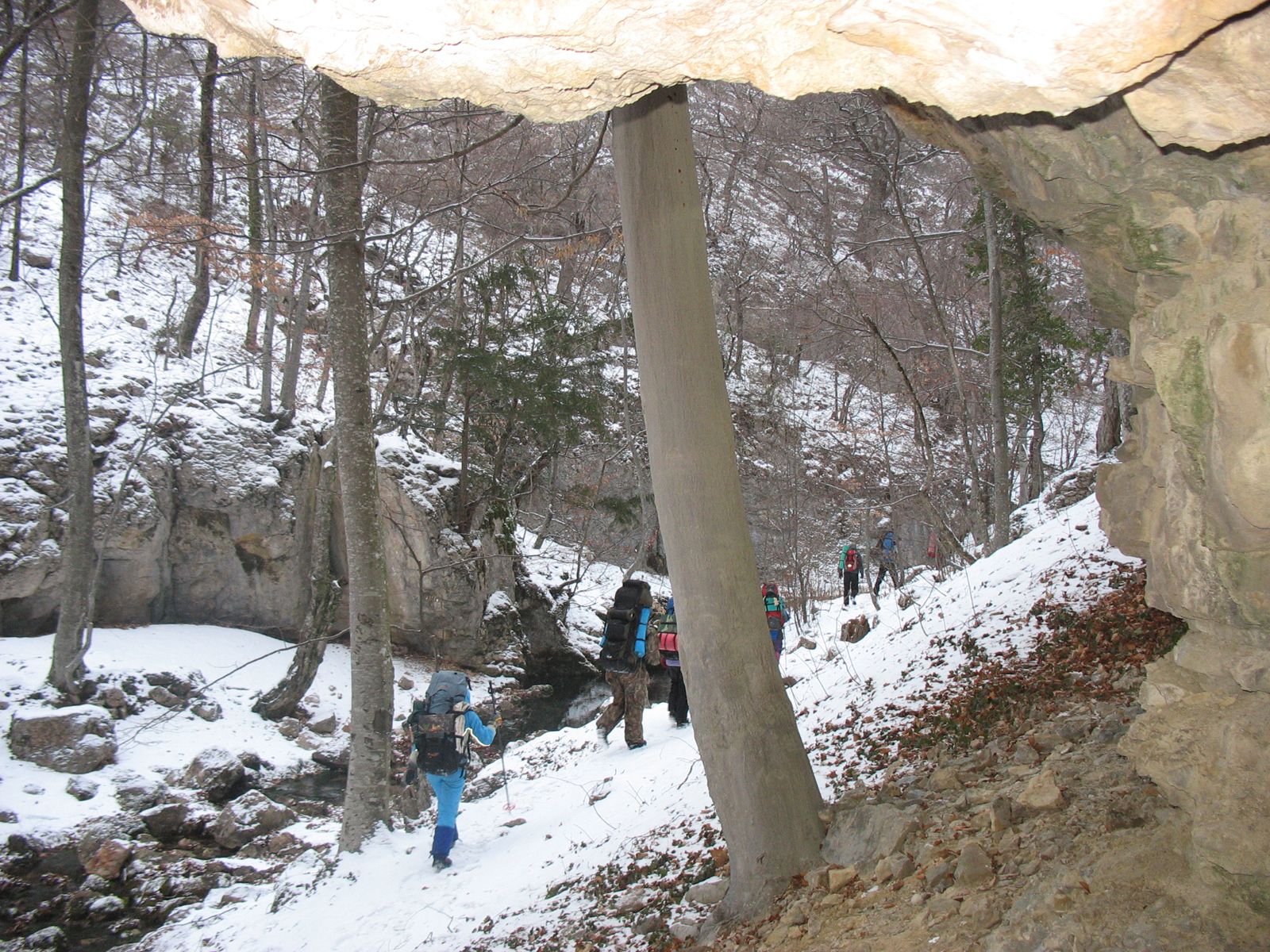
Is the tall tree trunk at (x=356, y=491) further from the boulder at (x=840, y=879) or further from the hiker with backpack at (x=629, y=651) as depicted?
the boulder at (x=840, y=879)

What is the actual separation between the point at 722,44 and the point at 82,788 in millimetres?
10925

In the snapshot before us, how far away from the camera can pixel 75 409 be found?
1055 cm

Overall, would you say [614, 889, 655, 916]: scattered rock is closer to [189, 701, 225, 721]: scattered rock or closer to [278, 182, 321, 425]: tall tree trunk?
[189, 701, 225, 721]: scattered rock

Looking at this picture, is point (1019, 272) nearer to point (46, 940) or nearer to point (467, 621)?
point (467, 621)

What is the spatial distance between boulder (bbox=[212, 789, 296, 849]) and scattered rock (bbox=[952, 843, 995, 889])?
8.45 metres

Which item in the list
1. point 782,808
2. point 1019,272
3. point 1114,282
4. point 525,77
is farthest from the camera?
point 1019,272

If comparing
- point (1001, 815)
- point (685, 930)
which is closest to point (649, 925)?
point (685, 930)

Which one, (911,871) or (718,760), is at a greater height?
(718,760)

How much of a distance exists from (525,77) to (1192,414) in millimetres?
2302

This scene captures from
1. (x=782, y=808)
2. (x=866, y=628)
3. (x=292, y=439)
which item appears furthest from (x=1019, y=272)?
(x=292, y=439)

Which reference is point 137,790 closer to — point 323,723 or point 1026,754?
point 323,723

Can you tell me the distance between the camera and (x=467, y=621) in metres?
14.8

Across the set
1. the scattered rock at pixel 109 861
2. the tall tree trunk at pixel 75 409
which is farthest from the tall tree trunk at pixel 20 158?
the scattered rock at pixel 109 861

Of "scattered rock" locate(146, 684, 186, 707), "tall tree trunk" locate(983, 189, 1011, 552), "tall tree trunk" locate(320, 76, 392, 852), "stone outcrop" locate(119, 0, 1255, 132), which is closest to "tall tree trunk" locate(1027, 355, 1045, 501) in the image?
"tall tree trunk" locate(983, 189, 1011, 552)
